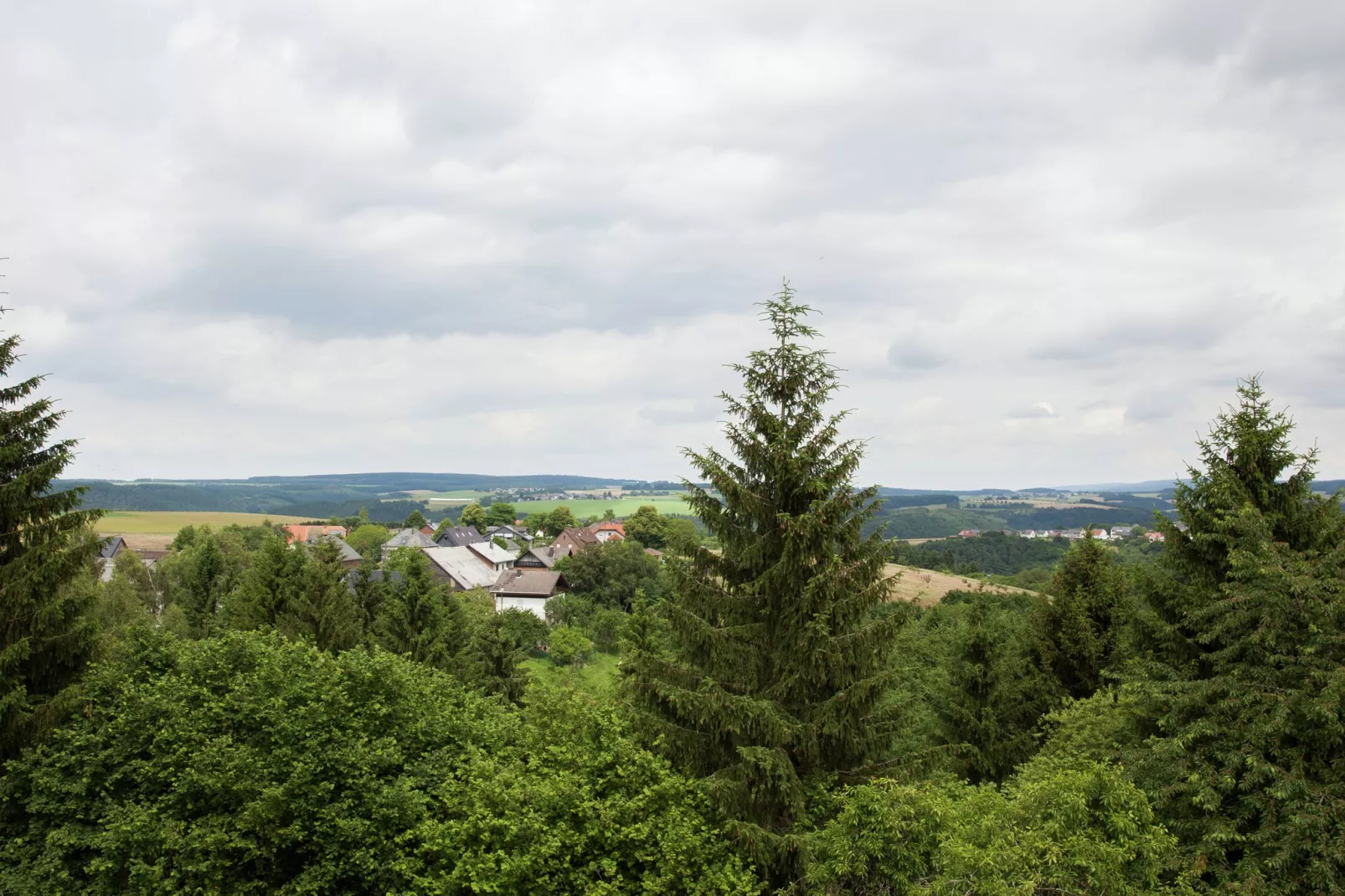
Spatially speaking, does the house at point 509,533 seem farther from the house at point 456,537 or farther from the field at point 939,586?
the field at point 939,586

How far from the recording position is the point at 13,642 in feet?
46.4

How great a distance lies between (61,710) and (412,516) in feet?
539

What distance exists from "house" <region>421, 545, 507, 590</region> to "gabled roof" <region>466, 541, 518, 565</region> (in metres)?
3.90

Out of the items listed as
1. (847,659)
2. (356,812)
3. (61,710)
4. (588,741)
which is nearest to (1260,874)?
(847,659)

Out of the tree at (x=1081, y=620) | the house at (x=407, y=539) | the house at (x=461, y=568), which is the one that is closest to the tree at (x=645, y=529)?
the house at (x=461, y=568)

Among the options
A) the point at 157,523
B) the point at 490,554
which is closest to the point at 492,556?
the point at 490,554

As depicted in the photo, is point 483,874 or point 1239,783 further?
point 1239,783

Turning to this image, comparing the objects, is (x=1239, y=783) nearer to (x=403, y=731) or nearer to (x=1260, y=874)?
(x=1260, y=874)

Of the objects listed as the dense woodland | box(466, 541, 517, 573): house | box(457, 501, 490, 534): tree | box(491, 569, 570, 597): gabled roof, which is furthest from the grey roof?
the dense woodland

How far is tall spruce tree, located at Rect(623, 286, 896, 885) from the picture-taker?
12.4 metres

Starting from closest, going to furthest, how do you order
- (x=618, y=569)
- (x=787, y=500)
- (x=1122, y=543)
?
(x=787, y=500) → (x=618, y=569) → (x=1122, y=543)

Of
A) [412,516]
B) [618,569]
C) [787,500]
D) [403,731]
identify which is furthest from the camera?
[412,516]

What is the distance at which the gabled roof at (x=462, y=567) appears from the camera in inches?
3497

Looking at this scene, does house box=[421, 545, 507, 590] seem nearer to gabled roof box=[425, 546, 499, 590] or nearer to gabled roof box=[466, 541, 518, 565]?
gabled roof box=[425, 546, 499, 590]
